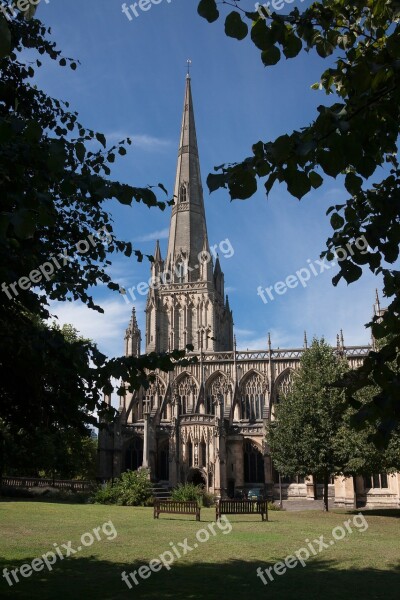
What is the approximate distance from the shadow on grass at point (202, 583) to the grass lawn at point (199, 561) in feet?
0.06

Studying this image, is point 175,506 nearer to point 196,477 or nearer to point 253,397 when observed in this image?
point 196,477

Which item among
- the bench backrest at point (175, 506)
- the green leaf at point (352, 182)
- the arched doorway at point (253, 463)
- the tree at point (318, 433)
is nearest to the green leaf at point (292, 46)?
the green leaf at point (352, 182)

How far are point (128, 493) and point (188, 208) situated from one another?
41202 mm

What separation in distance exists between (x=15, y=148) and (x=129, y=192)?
4.90ft

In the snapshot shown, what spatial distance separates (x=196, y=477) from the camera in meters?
45.0

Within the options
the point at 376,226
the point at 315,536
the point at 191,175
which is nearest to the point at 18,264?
the point at 376,226

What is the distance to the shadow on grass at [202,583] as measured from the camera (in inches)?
362

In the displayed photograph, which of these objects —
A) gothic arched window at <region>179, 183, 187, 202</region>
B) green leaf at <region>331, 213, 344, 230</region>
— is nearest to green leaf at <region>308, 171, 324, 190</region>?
green leaf at <region>331, 213, 344, 230</region>

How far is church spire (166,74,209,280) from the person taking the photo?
212 feet

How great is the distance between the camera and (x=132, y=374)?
687cm

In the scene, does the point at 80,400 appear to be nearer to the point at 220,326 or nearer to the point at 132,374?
the point at 132,374

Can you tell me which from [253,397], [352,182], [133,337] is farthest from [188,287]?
[352,182]

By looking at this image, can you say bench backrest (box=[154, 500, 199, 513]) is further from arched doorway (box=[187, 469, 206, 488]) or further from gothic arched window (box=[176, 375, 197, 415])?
gothic arched window (box=[176, 375, 197, 415])

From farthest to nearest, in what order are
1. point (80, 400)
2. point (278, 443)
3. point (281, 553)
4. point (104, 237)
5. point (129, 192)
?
point (278, 443) < point (281, 553) < point (104, 237) < point (80, 400) < point (129, 192)
